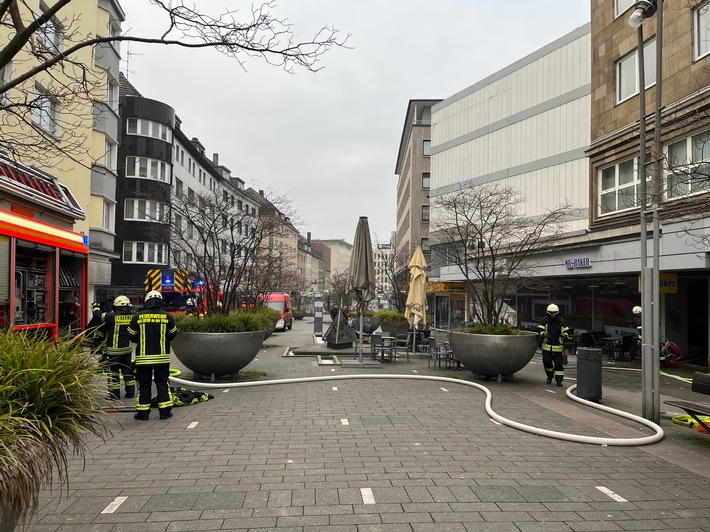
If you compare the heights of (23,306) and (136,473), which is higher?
(23,306)

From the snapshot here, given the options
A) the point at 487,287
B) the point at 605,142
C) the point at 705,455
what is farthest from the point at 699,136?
the point at 705,455

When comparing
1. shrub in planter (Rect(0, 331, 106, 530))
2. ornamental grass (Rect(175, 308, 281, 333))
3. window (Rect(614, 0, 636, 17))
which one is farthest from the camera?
window (Rect(614, 0, 636, 17))

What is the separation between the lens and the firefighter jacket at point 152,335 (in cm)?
708

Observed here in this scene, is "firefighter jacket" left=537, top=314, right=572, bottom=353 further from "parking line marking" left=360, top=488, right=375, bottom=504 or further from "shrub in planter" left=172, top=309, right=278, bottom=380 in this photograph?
"parking line marking" left=360, top=488, right=375, bottom=504

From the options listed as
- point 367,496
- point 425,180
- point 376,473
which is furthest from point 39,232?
point 425,180

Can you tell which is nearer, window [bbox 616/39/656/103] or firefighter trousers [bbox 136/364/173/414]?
firefighter trousers [bbox 136/364/173/414]

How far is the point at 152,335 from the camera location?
7145 mm

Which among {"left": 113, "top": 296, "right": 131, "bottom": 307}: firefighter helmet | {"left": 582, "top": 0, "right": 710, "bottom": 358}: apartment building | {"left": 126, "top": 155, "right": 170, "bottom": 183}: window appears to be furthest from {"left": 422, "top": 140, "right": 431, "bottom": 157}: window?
{"left": 113, "top": 296, "right": 131, "bottom": 307}: firefighter helmet

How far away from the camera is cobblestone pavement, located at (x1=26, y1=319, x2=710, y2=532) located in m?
3.83

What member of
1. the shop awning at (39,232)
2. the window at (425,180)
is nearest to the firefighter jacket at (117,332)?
the shop awning at (39,232)

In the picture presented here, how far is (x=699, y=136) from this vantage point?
40.1 feet

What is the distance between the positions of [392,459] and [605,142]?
15.1 meters

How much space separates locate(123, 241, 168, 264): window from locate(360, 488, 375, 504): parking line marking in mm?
33158

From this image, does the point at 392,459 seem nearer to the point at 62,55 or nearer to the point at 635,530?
the point at 635,530
